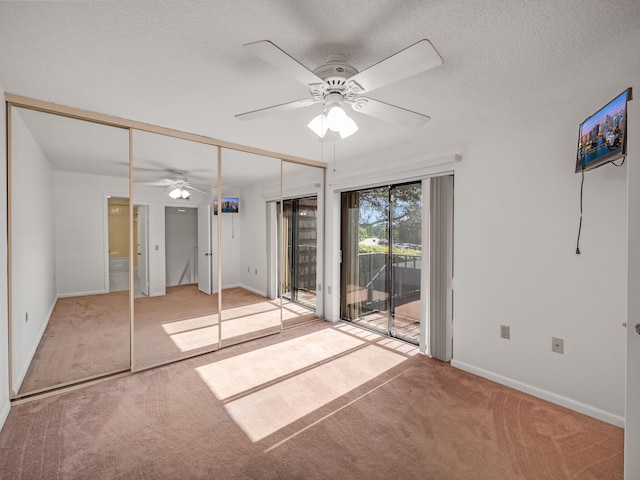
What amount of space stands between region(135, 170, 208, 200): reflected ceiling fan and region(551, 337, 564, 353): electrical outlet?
11.8 feet

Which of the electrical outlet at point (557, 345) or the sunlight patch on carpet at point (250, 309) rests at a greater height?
the electrical outlet at point (557, 345)

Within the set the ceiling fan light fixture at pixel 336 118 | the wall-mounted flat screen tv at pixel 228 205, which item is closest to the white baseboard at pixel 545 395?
the ceiling fan light fixture at pixel 336 118

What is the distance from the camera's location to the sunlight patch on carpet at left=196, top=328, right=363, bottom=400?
2.63 meters

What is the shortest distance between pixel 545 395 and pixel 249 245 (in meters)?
3.32

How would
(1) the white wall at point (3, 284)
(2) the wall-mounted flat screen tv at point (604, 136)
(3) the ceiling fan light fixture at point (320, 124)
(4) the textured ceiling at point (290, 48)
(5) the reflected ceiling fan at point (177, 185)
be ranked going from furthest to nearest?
1. (5) the reflected ceiling fan at point (177, 185)
2. (1) the white wall at point (3, 284)
3. (3) the ceiling fan light fixture at point (320, 124)
4. (2) the wall-mounted flat screen tv at point (604, 136)
5. (4) the textured ceiling at point (290, 48)

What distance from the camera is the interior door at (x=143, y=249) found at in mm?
2923

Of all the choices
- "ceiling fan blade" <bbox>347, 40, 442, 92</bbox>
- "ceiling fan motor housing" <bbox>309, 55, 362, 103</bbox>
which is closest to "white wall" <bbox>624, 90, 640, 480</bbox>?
"ceiling fan blade" <bbox>347, 40, 442, 92</bbox>

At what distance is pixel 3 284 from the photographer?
6.95ft

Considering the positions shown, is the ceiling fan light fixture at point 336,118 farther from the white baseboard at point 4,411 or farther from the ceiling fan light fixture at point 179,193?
the white baseboard at point 4,411

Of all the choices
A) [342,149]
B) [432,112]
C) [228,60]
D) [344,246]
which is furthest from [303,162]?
[228,60]

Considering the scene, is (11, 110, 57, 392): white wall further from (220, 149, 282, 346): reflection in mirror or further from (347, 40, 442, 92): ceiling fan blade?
(347, 40, 442, 92): ceiling fan blade

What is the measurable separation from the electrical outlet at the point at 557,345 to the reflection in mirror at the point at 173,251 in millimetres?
Result: 3270

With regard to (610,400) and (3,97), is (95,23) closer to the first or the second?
(3,97)

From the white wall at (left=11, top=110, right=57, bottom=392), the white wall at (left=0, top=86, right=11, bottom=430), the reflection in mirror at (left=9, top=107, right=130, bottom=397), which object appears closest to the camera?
the white wall at (left=0, top=86, right=11, bottom=430)
